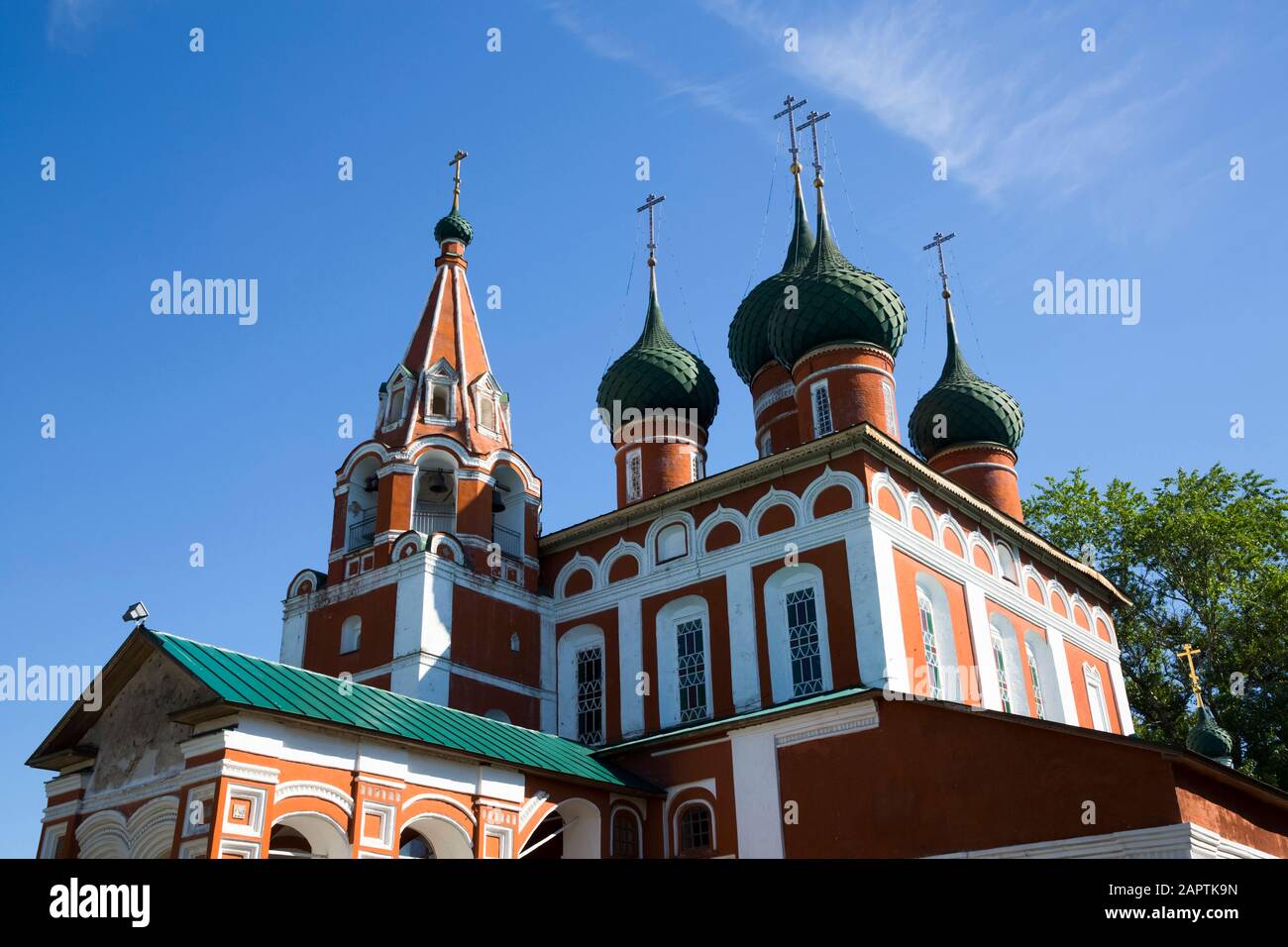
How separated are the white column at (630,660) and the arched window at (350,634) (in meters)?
3.81

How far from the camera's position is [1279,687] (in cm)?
2262

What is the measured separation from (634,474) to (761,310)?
12.4ft

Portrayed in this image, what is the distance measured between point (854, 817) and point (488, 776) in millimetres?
4027

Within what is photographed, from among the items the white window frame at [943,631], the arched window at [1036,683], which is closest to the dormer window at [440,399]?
the white window frame at [943,631]

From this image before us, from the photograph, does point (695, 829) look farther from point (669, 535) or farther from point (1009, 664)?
point (1009, 664)

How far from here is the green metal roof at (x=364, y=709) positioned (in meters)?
10.9

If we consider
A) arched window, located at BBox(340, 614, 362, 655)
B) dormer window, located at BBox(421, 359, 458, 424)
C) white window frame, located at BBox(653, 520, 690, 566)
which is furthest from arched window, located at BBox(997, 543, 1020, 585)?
arched window, located at BBox(340, 614, 362, 655)

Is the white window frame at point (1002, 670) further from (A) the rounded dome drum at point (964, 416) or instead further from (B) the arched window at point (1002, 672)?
(A) the rounded dome drum at point (964, 416)

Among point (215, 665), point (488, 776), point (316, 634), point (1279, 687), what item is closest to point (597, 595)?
point (316, 634)

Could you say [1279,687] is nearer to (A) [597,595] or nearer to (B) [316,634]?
(A) [597,595]

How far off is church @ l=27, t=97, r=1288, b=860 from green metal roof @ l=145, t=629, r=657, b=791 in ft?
0.18

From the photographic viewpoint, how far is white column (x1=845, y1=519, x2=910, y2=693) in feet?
46.9

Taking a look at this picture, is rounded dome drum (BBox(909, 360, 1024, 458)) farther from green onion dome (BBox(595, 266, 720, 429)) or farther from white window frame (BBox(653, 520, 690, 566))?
white window frame (BBox(653, 520, 690, 566))
